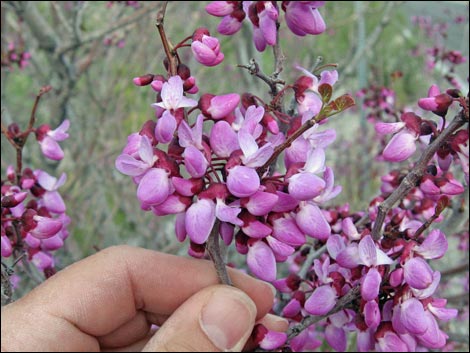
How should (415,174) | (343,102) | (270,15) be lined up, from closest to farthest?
(343,102) < (415,174) < (270,15)

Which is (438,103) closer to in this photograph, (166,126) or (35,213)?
(166,126)

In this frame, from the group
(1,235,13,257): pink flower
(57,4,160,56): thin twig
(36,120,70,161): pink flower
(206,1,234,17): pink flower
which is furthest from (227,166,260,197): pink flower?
(57,4,160,56): thin twig

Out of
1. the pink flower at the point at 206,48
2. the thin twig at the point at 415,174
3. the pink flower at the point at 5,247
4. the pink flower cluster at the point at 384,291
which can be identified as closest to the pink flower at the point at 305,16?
the pink flower at the point at 206,48

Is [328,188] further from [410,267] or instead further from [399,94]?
[399,94]

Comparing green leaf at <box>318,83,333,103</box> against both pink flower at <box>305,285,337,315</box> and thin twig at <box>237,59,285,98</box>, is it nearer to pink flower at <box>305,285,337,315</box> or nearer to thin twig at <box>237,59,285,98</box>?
thin twig at <box>237,59,285,98</box>

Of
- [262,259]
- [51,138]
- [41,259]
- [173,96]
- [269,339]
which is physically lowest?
[269,339]

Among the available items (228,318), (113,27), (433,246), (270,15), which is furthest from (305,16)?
(113,27)
